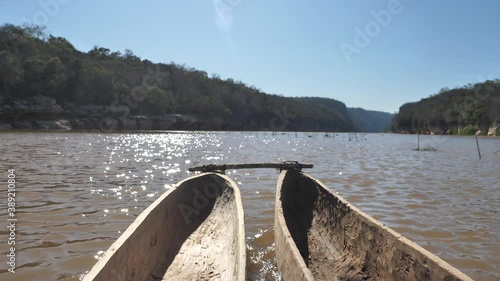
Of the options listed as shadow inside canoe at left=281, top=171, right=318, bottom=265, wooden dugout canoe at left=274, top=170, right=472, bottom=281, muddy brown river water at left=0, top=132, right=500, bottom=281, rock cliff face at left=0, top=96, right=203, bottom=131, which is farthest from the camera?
rock cliff face at left=0, top=96, right=203, bottom=131

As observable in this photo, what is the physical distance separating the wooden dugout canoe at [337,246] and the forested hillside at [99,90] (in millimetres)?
56836

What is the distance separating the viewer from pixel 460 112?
98.5 meters

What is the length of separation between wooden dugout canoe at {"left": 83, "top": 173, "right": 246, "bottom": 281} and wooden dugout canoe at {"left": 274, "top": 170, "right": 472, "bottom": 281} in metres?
0.54

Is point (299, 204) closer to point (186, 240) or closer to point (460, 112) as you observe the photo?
point (186, 240)

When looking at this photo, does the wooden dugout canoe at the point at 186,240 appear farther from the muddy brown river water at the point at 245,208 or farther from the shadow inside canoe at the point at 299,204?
the shadow inside canoe at the point at 299,204

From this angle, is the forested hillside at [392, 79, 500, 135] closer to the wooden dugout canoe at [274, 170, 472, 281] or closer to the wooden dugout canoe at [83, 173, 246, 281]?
the wooden dugout canoe at [274, 170, 472, 281]

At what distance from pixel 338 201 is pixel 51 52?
250 feet

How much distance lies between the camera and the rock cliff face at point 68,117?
50000 millimetres

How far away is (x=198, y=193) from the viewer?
22.7ft

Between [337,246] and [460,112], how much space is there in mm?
113537

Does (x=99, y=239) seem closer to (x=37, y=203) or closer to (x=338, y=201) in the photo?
(x=37, y=203)

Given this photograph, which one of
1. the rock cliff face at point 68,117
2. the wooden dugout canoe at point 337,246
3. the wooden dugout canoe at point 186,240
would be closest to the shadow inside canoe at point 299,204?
the wooden dugout canoe at point 337,246

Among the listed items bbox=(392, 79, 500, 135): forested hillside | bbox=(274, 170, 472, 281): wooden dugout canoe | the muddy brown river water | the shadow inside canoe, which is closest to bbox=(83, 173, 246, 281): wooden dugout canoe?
bbox=(274, 170, 472, 281): wooden dugout canoe

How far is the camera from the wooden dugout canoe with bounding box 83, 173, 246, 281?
10.5ft
